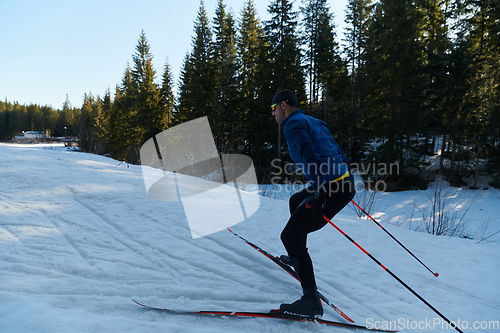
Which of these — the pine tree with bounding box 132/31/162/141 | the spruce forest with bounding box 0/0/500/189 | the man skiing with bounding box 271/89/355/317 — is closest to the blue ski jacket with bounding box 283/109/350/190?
the man skiing with bounding box 271/89/355/317

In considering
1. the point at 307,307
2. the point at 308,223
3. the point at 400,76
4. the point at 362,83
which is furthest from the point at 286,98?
the point at 362,83

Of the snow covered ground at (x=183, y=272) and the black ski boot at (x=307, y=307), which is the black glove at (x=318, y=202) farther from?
the snow covered ground at (x=183, y=272)

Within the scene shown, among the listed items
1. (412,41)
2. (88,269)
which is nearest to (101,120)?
(412,41)

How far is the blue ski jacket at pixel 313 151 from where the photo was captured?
215cm

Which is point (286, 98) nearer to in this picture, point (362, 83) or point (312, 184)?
point (312, 184)

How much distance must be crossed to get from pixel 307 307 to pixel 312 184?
1098 mm

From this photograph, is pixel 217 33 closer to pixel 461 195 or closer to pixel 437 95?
pixel 437 95

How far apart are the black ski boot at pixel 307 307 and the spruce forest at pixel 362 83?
933 cm

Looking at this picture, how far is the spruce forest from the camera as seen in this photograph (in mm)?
16078

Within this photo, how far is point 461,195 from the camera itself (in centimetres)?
1548

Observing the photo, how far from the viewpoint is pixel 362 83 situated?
29.7 m

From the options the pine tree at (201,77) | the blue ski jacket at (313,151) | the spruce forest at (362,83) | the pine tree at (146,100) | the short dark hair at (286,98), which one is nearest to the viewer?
the blue ski jacket at (313,151)

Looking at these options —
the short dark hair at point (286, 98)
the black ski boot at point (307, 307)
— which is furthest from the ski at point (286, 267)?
the short dark hair at point (286, 98)

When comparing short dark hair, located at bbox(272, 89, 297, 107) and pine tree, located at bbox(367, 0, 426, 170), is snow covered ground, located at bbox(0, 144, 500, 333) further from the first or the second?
pine tree, located at bbox(367, 0, 426, 170)
